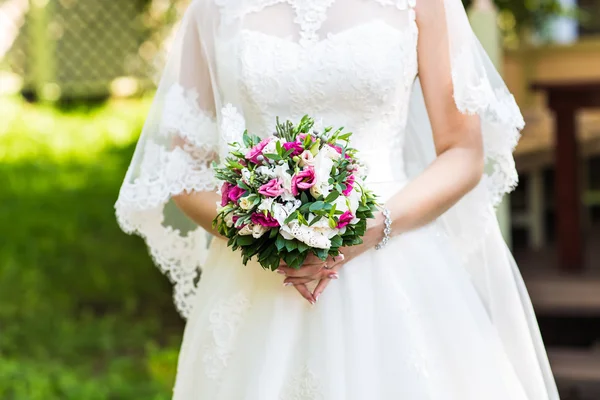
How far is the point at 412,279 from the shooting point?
Result: 219 cm

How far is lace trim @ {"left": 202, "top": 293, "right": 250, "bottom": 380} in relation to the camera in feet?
7.22

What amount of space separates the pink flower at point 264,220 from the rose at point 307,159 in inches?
4.8

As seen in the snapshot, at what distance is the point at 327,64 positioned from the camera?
2162mm

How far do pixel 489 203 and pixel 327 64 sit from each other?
0.61 metres

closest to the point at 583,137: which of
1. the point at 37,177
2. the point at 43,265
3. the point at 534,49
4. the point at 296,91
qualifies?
the point at 534,49

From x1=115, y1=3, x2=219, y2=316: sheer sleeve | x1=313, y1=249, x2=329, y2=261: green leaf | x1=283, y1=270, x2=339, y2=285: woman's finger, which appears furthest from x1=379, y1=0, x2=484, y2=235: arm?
x1=115, y1=3, x2=219, y2=316: sheer sleeve

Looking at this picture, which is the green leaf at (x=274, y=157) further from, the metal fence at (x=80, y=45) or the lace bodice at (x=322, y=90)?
the metal fence at (x=80, y=45)

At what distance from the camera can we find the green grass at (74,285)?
438 cm

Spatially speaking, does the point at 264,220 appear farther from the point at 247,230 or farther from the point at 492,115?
the point at 492,115

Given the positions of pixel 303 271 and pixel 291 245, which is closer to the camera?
pixel 291 245

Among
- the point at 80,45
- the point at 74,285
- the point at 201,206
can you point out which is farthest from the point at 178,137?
the point at 80,45

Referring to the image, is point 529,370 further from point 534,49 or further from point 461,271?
Result: point 534,49

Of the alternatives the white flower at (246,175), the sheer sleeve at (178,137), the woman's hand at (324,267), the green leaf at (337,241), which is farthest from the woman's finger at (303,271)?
the sheer sleeve at (178,137)

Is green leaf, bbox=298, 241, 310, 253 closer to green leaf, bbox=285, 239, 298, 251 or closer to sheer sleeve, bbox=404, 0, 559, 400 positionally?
green leaf, bbox=285, 239, 298, 251
